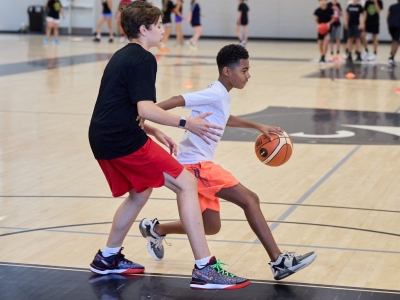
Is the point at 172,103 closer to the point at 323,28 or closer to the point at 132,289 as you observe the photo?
the point at 132,289

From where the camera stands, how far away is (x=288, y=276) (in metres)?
4.62

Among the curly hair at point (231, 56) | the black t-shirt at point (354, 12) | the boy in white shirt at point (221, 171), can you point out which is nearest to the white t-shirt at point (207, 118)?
the boy in white shirt at point (221, 171)

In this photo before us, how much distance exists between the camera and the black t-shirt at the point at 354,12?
67.3 feet

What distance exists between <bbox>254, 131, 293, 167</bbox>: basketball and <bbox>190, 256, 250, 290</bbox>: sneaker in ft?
3.79

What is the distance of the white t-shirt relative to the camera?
464 cm

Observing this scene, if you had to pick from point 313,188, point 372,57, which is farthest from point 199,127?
point 372,57

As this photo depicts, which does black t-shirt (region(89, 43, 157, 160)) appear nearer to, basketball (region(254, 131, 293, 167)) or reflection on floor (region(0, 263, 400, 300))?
reflection on floor (region(0, 263, 400, 300))

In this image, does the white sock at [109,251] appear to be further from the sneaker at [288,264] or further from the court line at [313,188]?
the court line at [313,188]

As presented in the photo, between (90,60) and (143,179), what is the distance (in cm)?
1630

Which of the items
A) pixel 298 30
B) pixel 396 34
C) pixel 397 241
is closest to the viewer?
pixel 397 241

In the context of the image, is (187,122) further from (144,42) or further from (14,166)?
(14,166)

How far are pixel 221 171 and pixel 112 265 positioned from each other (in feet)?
3.03

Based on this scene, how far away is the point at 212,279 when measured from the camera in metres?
4.30

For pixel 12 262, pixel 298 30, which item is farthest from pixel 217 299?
pixel 298 30
